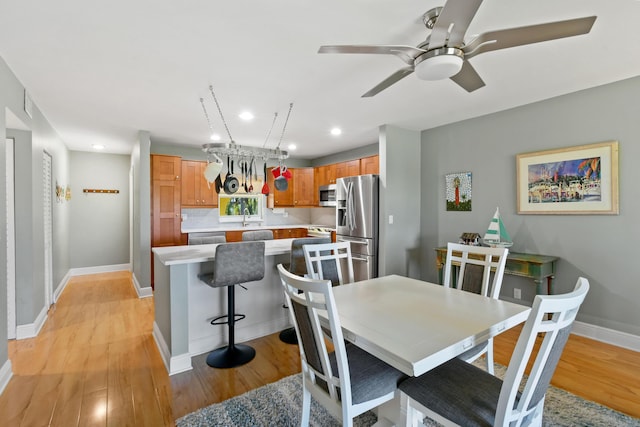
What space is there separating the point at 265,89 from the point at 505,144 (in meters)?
2.85

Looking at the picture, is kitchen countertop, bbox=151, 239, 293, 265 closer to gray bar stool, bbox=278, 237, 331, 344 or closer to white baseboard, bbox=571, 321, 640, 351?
gray bar stool, bbox=278, 237, 331, 344

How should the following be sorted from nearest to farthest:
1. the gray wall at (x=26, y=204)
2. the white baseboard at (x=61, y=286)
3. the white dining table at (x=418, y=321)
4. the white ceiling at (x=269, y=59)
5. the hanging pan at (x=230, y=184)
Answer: the white dining table at (x=418, y=321) < the white ceiling at (x=269, y=59) < the gray wall at (x=26, y=204) < the hanging pan at (x=230, y=184) < the white baseboard at (x=61, y=286)

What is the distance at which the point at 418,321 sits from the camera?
4.88 ft

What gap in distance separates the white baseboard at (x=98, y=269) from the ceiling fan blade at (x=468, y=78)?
6870 millimetres

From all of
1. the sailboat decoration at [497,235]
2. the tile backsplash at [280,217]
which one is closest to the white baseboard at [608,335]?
the sailboat decoration at [497,235]

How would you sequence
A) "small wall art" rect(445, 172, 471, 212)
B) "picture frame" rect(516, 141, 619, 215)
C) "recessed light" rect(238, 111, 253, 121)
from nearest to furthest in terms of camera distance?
"picture frame" rect(516, 141, 619, 215), "recessed light" rect(238, 111, 253, 121), "small wall art" rect(445, 172, 471, 212)

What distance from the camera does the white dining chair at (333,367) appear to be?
1273 millimetres

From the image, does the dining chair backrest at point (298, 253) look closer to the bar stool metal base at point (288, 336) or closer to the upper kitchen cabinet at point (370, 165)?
the bar stool metal base at point (288, 336)

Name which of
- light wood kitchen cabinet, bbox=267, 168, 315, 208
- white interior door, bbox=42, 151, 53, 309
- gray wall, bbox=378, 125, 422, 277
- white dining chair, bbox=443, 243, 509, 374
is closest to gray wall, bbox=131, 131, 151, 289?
white interior door, bbox=42, 151, 53, 309

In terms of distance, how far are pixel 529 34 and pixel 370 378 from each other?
5.92ft

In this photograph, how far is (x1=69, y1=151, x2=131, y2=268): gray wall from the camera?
5.93 meters

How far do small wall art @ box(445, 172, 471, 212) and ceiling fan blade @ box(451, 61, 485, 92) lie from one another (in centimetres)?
211

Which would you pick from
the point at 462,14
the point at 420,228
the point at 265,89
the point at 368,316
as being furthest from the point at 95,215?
the point at 462,14

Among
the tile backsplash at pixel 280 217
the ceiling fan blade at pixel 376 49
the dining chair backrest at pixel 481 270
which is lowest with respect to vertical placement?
the dining chair backrest at pixel 481 270
